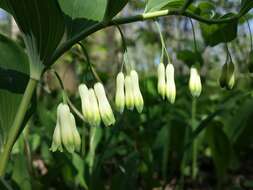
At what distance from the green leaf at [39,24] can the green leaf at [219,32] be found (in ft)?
2.11

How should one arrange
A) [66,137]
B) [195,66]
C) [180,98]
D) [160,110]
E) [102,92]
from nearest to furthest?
1. [66,137]
2. [102,92]
3. [195,66]
4. [160,110]
5. [180,98]

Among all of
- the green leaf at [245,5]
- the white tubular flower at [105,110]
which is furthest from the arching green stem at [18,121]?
the green leaf at [245,5]

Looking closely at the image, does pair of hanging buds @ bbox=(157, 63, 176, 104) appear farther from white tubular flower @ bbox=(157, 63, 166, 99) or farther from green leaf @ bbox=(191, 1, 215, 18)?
green leaf @ bbox=(191, 1, 215, 18)

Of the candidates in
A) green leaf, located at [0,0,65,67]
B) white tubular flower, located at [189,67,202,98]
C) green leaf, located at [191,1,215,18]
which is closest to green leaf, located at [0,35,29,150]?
green leaf, located at [0,0,65,67]

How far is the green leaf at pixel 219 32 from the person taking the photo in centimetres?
167

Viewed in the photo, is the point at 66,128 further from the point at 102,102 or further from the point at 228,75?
the point at 228,75

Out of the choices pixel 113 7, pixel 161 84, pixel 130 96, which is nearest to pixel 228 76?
pixel 161 84

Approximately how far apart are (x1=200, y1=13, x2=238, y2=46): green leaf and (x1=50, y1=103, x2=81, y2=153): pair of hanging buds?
0.67m

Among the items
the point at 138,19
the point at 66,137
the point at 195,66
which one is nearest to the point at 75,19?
the point at 138,19

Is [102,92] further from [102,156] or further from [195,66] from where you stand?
[102,156]

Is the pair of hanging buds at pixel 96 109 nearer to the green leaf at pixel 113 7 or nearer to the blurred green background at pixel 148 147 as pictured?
the blurred green background at pixel 148 147

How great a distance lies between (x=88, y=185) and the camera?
1.91 m

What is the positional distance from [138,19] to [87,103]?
28 centimetres

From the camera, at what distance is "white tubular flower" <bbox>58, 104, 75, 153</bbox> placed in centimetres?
125
